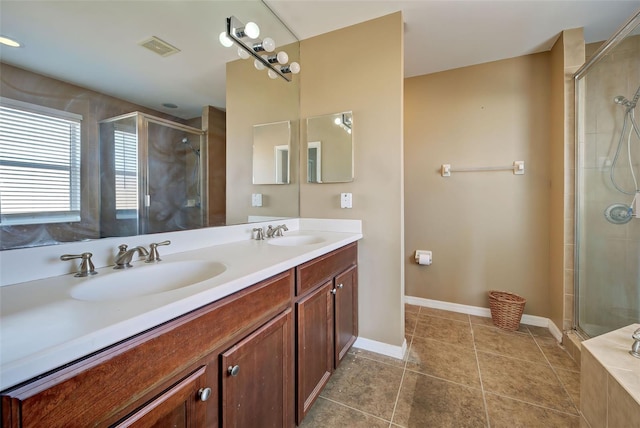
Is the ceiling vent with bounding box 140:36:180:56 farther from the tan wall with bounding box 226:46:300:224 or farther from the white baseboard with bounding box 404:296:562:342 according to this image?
the white baseboard with bounding box 404:296:562:342

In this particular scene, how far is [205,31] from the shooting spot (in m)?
1.29

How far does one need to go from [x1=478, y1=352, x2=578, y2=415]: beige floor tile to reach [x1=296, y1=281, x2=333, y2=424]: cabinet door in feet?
3.24

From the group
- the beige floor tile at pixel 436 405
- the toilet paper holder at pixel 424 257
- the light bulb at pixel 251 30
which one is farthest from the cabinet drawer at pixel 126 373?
the toilet paper holder at pixel 424 257

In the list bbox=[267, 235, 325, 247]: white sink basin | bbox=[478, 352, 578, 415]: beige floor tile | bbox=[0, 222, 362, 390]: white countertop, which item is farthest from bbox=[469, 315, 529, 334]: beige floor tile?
bbox=[0, 222, 362, 390]: white countertop

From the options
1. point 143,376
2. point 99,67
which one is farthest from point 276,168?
point 143,376

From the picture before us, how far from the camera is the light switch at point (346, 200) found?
1840mm

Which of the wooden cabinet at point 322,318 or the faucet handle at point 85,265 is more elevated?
the faucet handle at point 85,265

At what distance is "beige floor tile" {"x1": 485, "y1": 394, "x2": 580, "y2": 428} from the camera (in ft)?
3.97

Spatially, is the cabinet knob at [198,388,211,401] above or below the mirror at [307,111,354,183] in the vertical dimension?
below

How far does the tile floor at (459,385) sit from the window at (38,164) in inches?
55.5

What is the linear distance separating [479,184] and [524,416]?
5.79 feet

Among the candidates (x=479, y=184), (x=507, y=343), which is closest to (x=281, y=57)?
(x=479, y=184)

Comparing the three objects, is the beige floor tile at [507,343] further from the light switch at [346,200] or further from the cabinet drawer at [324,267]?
the light switch at [346,200]

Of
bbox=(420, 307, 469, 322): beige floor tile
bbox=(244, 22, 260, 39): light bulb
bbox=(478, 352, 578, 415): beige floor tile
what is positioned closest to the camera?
bbox=(478, 352, 578, 415): beige floor tile
